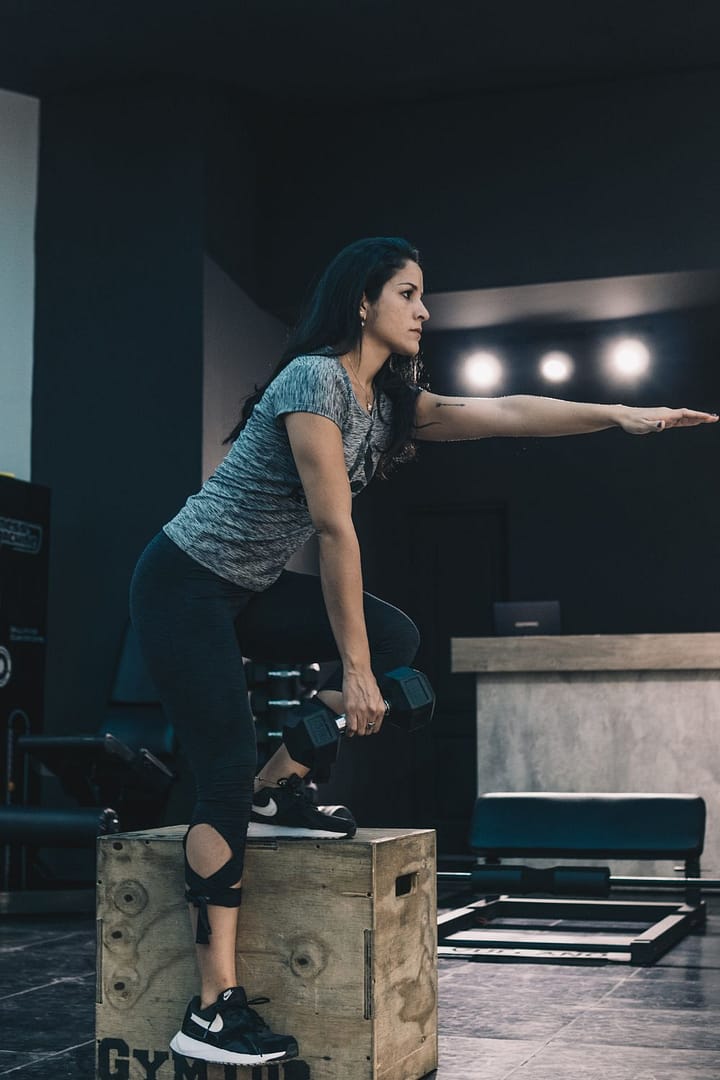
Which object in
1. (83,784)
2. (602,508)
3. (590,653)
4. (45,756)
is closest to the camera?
(45,756)

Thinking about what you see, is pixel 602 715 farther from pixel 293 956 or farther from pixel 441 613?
pixel 293 956

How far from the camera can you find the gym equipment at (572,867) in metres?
3.88

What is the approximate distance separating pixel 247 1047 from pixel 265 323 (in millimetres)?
4651

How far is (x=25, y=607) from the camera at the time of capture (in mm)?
5117

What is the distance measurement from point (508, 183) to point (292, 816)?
424 centimetres

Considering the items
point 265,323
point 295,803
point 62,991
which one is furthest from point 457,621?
point 295,803

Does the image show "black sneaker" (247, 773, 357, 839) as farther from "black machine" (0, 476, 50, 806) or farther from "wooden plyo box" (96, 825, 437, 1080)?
"black machine" (0, 476, 50, 806)

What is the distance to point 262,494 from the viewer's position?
Result: 2.14 meters

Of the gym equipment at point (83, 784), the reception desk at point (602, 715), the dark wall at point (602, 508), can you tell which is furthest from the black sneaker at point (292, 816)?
the dark wall at point (602, 508)

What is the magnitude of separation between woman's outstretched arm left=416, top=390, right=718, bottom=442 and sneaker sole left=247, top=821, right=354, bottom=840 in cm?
71

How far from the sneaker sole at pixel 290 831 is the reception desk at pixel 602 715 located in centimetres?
321

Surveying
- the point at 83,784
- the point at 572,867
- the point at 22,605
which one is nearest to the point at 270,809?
the point at 572,867

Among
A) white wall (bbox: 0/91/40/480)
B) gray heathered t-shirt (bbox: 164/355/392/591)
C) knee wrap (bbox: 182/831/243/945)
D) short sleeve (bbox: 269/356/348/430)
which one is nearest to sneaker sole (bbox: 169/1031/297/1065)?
knee wrap (bbox: 182/831/243/945)

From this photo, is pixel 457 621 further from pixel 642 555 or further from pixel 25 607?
pixel 25 607
